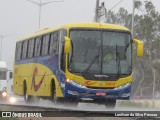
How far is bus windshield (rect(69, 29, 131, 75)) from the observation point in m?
22.0

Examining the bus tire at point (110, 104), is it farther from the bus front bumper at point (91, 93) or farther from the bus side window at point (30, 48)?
the bus side window at point (30, 48)

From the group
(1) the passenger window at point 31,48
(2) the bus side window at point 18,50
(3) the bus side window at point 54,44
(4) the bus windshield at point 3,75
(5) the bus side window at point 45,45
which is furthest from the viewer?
(4) the bus windshield at point 3,75

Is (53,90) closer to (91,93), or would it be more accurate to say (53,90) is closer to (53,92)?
(53,92)

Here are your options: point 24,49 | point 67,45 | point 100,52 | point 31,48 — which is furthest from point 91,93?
point 24,49

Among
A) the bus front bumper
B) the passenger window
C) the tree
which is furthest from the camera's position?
the tree

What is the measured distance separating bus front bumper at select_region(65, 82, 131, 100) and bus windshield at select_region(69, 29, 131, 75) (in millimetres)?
647

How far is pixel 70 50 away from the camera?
72.1ft

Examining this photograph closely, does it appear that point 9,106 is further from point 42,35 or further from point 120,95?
point 120,95

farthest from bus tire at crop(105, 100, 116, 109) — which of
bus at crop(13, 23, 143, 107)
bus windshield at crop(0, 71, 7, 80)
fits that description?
bus windshield at crop(0, 71, 7, 80)

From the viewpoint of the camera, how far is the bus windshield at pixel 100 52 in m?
22.0

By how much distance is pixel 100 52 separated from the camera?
73.2ft

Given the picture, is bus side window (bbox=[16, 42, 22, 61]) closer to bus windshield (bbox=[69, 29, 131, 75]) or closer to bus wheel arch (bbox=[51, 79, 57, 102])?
bus wheel arch (bbox=[51, 79, 57, 102])

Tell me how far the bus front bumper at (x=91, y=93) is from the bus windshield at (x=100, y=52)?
65cm

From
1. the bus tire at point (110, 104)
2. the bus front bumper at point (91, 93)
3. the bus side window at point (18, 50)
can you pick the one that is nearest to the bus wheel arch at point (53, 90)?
the bus front bumper at point (91, 93)
